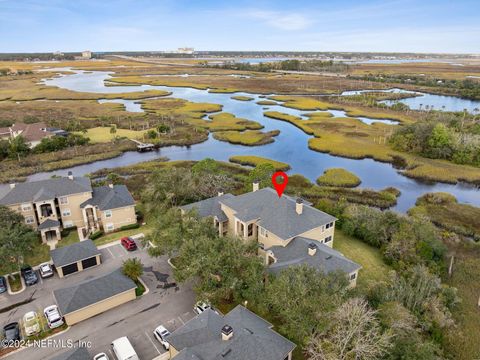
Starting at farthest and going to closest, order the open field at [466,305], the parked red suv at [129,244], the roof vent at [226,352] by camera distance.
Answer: the parked red suv at [129,244], the open field at [466,305], the roof vent at [226,352]

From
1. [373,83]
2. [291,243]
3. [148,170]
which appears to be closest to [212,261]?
[291,243]

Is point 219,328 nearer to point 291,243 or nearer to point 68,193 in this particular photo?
point 291,243

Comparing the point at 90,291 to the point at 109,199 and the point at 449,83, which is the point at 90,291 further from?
the point at 449,83

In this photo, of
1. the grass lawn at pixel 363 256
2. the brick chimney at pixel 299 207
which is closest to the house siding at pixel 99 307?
the brick chimney at pixel 299 207

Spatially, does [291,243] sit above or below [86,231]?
above

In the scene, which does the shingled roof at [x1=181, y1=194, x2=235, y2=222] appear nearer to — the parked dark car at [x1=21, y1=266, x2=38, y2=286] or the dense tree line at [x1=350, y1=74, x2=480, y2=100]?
the parked dark car at [x1=21, y1=266, x2=38, y2=286]

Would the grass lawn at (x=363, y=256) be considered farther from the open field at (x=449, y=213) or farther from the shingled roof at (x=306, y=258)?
the open field at (x=449, y=213)
